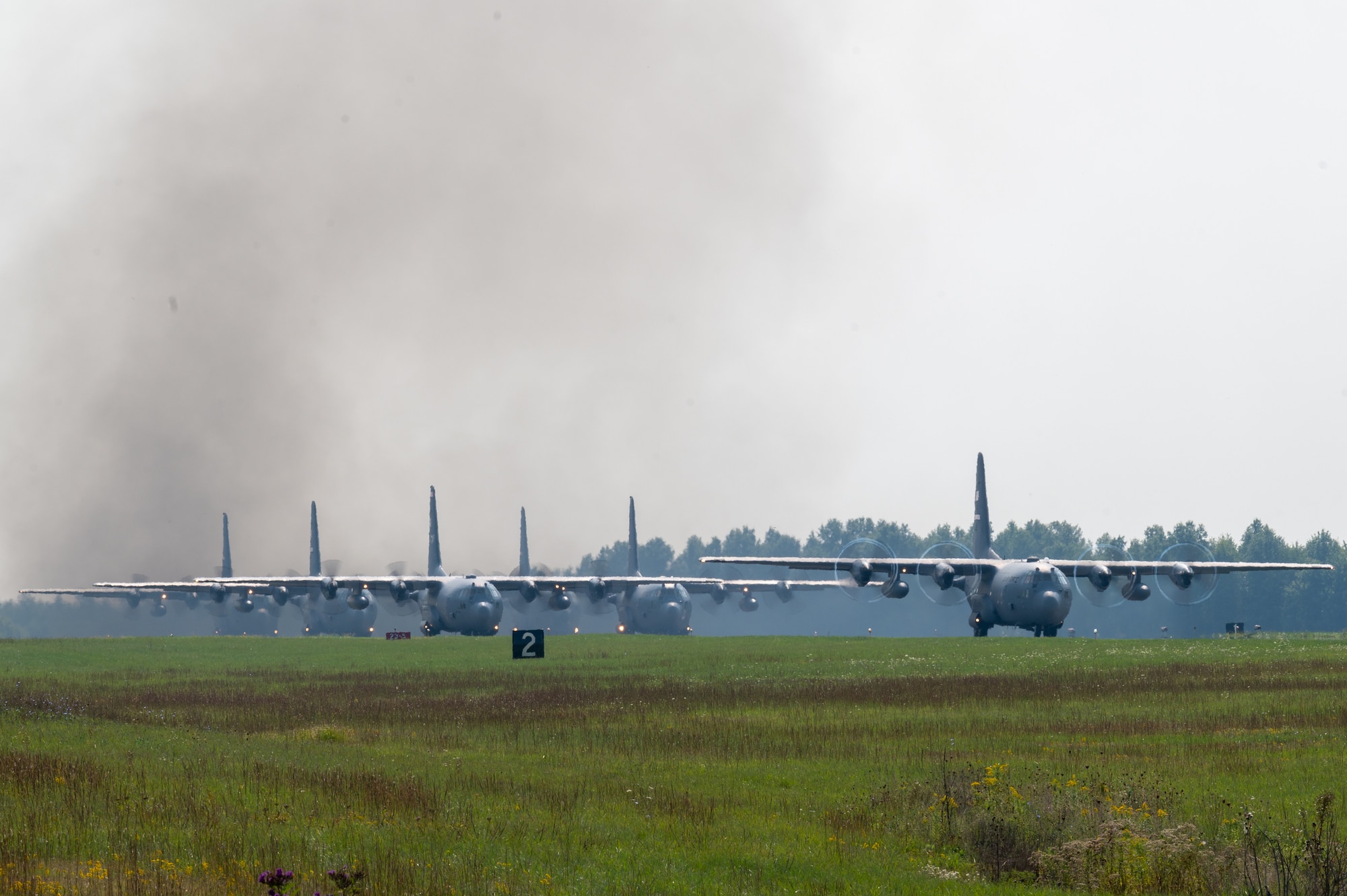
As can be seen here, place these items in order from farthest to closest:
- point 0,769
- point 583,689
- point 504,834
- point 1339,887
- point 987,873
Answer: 1. point 583,689
2. point 0,769
3. point 504,834
4. point 987,873
5. point 1339,887

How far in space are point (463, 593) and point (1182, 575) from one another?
49.2 meters

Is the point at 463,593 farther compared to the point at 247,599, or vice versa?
the point at 247,599

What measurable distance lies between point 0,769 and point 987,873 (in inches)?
627

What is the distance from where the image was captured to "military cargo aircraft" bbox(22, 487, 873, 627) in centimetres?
9538

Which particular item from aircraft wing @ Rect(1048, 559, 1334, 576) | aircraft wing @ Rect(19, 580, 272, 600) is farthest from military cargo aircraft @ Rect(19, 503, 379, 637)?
aircraft wing @ Rect(1048, 559, 1334, 576)

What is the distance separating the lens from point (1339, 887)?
13.4 metres

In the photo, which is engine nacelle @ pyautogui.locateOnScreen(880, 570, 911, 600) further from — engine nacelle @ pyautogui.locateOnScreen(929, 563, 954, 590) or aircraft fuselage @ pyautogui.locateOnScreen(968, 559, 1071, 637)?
aircraft fuselage @ pyautogui.locateOnScreen(968, 559, 1071, 637)

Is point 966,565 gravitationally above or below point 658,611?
above

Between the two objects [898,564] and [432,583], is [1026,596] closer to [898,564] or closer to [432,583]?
[898,564]

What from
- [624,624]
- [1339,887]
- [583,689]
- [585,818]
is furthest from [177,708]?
[624,624]

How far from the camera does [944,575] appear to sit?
76.4 metres

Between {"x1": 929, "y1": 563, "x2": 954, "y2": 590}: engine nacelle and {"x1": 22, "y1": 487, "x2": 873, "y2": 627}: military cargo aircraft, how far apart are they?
71.1ft

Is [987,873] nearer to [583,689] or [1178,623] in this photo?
[583,689]

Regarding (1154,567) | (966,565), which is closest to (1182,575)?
(1154,567)
